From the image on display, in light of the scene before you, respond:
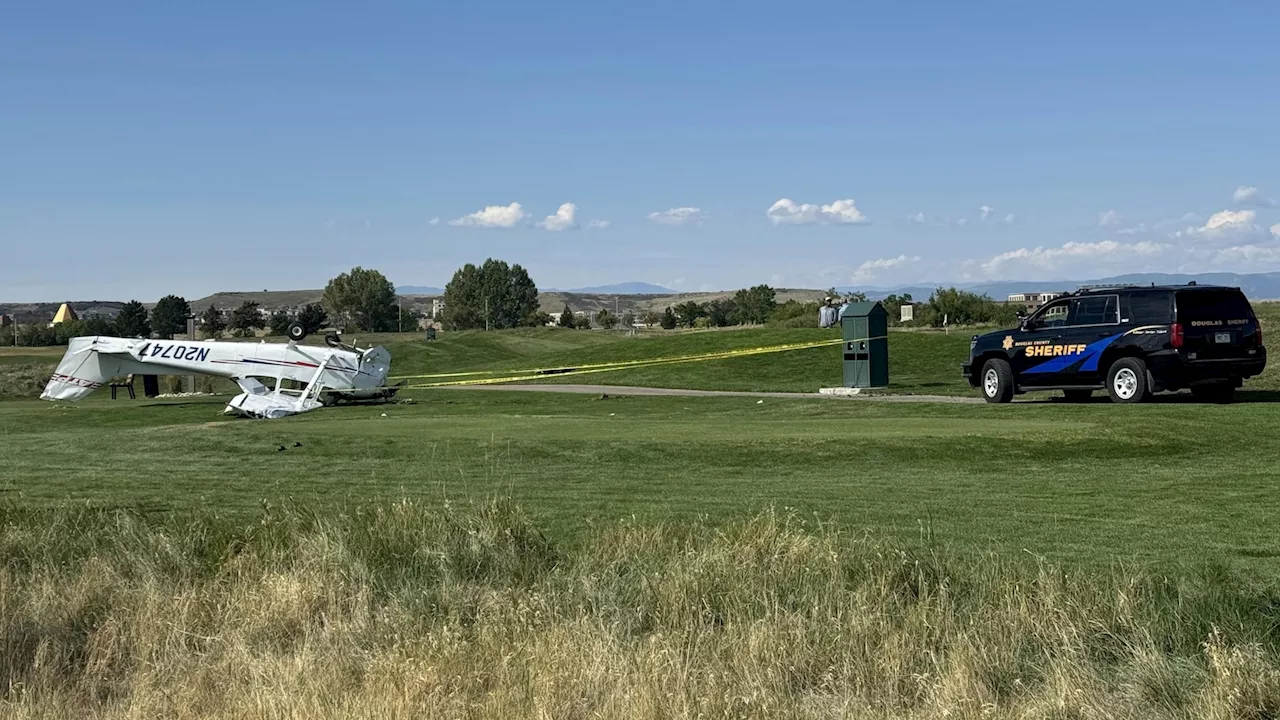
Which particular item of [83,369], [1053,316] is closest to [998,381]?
[1053,316]

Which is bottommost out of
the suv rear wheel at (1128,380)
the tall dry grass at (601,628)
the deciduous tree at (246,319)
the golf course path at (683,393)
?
the golf course path at (683,393)

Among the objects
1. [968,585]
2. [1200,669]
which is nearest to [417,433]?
[968,585]

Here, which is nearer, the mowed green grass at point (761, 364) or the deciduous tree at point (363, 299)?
the mowed green grass at point (761, 364)

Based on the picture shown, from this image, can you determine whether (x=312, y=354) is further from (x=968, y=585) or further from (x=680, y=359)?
(x=968, y=585)

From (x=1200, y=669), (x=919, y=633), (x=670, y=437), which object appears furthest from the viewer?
(x=670, y=437)

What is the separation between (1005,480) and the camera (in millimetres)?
13008

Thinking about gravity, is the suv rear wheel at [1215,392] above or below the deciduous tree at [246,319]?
below

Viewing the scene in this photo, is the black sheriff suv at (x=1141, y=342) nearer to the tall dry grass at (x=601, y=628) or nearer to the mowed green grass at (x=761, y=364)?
the mowed green grass at (x=761, y=364)

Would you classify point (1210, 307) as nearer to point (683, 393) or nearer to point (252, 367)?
point (683, 393)

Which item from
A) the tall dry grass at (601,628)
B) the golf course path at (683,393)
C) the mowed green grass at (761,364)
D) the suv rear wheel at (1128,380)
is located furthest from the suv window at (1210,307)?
the tall dry grass at (601,628)

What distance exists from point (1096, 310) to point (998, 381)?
8.15ft

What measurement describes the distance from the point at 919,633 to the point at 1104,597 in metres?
1.11

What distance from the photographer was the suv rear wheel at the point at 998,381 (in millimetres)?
23188

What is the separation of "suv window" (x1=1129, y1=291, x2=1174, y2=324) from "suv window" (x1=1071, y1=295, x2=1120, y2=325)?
1.00 feet
